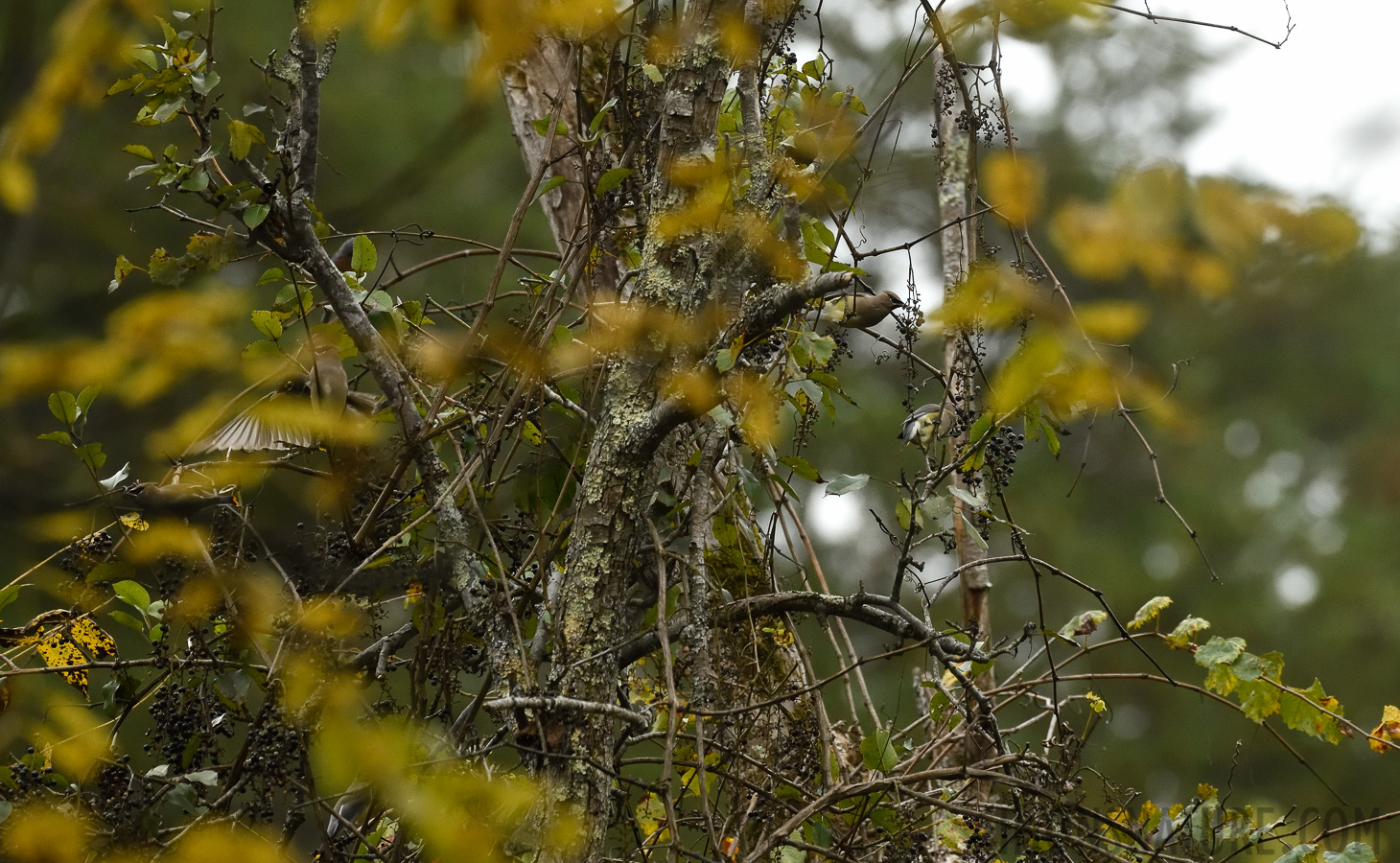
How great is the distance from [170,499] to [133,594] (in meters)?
0.18

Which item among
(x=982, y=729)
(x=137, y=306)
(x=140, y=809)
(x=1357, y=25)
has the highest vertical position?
(x=1357, y=25)

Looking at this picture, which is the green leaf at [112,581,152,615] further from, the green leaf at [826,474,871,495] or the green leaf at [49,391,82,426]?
the green leaf at [826,474,871,495]

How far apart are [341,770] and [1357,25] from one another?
69.5 inches

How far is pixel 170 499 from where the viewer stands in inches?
42.4

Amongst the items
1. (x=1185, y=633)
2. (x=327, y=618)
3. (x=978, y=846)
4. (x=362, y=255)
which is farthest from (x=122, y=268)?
(x=1185, y=633)

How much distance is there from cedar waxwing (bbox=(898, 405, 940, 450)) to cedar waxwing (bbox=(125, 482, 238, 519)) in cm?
79

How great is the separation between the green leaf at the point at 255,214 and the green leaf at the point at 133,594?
458 mm

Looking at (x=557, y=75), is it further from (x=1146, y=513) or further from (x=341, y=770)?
(x=1146, y=513)

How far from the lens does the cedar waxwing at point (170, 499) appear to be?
1.04 meters

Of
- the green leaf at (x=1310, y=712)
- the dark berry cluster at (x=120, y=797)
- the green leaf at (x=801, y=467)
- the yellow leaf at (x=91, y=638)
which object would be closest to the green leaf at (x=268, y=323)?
the yellow leaf at (x=91, y=638)

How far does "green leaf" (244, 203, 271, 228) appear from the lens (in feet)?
3.40

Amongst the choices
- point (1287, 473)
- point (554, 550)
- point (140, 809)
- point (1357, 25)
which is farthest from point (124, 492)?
point (1287, 473)

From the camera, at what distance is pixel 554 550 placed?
1101 mm

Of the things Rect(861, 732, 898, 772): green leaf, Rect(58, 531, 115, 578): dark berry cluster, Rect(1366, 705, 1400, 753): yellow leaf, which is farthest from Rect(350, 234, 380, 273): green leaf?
Rect(1366, 705, 1400, 753): yellow leaf
